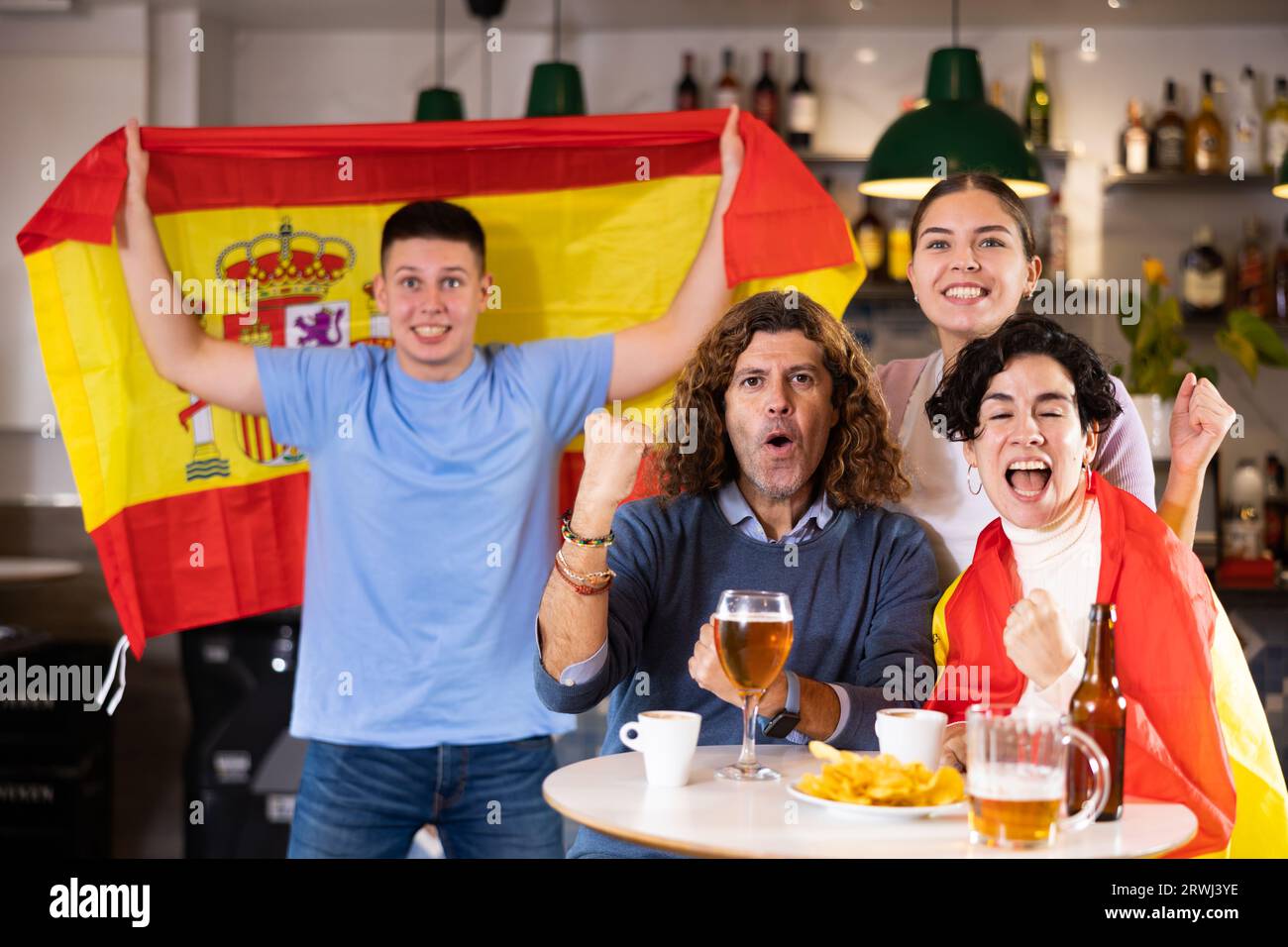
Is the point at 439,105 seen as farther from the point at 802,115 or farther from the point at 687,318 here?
the point at 687,318

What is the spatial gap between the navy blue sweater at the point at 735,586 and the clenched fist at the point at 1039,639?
24 centimetres

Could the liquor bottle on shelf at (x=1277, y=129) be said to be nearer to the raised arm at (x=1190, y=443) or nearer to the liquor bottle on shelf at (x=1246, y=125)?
the liquor bottle on shelf at (x=1246, y=125)

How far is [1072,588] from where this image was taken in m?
1.56

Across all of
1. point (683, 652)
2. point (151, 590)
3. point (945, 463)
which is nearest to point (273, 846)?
point (151, 590)

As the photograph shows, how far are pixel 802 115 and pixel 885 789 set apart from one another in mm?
3262

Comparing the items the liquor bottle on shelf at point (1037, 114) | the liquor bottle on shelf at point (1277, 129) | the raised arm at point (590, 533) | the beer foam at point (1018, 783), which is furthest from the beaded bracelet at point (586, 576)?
the liquor bottle on shelf at point (1277, 129)

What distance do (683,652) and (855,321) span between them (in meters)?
2.85

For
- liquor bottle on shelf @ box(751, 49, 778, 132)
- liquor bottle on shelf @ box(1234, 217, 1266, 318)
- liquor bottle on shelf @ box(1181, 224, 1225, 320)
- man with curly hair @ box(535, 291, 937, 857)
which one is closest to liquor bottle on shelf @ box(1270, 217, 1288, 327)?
liquor bottle on shelf @ box(1234, 217, 1266, 318)

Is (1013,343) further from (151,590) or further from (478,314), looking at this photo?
(151,590)

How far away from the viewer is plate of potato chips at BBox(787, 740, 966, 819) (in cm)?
125

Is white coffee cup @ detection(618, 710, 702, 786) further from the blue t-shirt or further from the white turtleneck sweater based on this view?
the blue t-shirt

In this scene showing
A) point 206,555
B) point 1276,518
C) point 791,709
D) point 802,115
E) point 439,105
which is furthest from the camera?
point 802,115

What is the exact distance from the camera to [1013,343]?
63.7 inches

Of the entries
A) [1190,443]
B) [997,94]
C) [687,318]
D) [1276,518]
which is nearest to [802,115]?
[997,94]
